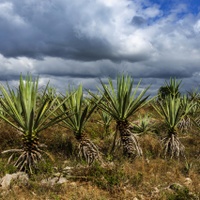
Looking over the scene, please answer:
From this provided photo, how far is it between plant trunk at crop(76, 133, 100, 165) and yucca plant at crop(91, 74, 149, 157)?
91 centimetres

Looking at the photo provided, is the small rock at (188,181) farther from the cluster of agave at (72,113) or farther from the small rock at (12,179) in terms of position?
the small rock at (12,179)

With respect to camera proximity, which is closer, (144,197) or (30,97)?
(144,197)

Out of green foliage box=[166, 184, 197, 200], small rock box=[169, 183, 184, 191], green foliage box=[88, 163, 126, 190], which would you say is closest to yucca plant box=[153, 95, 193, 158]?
small rock box=[169, 183, 184, 191]

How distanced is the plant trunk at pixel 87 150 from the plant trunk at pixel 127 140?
35.0 inches

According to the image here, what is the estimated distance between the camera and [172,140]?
9.25 m

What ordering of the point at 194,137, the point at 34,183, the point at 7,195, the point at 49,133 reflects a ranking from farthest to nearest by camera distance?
the point at 194,137 → the point at 49,133 → the point at 34,183 → the point at 7,195

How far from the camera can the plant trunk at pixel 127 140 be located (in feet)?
25.9

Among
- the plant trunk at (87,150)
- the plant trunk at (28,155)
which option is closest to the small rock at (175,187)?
the plant trunk at (87,150)

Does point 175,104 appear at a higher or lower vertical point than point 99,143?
higher

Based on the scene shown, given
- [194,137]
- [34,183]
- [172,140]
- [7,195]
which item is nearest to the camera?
[7,195]

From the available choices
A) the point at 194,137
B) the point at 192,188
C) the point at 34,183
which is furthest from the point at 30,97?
the point at 194,137

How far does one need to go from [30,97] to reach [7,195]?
2240 millimetres

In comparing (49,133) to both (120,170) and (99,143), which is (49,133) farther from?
(120,170)

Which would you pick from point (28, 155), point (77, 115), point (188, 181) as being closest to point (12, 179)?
point (28, 155)
